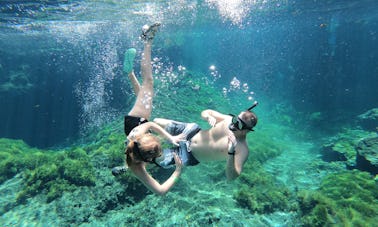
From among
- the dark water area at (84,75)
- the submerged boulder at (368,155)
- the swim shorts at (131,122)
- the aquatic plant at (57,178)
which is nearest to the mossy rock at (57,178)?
the aquatic plant at (57,178)

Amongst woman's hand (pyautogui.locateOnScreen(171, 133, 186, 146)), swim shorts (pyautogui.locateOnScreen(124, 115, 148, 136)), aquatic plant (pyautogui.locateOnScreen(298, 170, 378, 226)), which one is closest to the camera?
woman's hand (pyautogui.locateOnScreen(171, 133, 186, 146))

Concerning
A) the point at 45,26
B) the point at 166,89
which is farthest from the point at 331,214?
the point at 45,26

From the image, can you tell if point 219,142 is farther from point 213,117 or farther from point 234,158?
point 213,117

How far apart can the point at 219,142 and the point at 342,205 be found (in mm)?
4634

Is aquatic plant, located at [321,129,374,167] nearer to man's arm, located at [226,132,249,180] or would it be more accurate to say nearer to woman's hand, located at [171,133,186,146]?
man's arm, located at [226,132,249,180]

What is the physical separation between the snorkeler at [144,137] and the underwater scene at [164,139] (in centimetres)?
100

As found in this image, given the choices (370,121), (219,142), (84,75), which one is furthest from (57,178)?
(370,121)

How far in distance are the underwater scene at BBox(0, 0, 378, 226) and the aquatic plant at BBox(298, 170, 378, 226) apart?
29mm

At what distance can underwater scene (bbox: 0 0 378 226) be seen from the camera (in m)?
5.68

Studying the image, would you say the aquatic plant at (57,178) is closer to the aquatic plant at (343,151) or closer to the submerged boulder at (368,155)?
the submerged boulder at (368,155)

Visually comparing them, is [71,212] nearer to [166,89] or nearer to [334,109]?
[166,89]

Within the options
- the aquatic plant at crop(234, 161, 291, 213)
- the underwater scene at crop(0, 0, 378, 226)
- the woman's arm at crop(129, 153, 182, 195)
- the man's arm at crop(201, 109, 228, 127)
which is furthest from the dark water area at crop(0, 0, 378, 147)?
the woman's arm at crop(129, 153, 182, 195)

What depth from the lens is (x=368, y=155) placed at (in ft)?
29.6

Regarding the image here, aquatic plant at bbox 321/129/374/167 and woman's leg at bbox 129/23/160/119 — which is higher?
woman's leg at bbox 129/23/160/119
